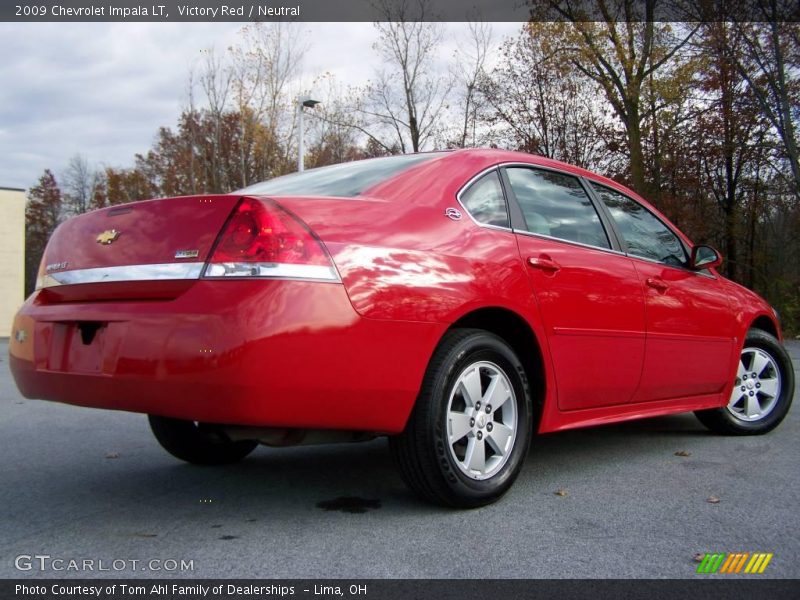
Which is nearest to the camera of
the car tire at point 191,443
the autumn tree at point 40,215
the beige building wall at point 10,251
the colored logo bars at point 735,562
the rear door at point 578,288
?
the colored logo bars at point 735,562

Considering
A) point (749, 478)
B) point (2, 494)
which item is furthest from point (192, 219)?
point (749, 478)

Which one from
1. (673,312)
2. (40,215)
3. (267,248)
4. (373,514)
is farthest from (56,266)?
(40,215)

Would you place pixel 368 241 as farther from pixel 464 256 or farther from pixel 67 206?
pixel 67 206

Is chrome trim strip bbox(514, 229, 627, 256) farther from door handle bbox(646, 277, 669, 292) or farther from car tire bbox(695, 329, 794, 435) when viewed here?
car tire bbox(695, 329, 794, 435)

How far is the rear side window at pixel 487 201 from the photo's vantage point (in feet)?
11.2

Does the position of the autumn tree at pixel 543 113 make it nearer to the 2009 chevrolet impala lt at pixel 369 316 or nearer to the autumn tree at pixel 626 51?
the autumn tree at pixel 626 51

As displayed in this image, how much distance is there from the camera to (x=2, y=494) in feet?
11.3

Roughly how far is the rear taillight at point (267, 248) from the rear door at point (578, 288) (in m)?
1.16

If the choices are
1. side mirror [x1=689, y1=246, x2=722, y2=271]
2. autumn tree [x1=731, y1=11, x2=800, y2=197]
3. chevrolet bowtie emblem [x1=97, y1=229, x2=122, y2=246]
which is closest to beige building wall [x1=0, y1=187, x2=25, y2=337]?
autumn tree [x1=731, y1=11, x2=800, y2=197]

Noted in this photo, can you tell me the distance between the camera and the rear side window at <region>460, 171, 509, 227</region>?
3408 millimetres

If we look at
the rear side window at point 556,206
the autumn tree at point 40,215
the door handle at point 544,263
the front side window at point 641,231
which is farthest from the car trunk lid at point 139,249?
the autumn tree at point 40,215

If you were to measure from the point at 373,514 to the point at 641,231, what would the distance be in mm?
2453

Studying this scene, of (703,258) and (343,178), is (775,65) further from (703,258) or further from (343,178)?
(343,178)
